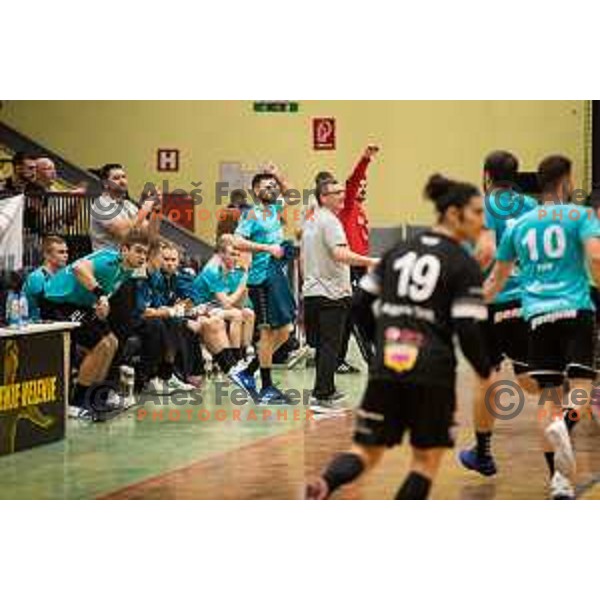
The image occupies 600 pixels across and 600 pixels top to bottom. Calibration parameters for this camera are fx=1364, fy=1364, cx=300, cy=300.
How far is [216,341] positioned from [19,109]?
5017 millimetres

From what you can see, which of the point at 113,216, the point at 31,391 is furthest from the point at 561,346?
the point at 113,216

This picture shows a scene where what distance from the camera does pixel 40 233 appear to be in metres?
9.48

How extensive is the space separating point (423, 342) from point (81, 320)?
13.5 ft

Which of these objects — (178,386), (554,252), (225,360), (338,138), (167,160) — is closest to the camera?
(554,252)

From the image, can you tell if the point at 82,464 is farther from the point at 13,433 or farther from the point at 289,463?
the point at 289,463

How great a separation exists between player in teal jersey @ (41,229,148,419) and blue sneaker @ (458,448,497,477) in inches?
107

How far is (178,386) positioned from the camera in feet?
32.7

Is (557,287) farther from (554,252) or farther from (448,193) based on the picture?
(448,193)

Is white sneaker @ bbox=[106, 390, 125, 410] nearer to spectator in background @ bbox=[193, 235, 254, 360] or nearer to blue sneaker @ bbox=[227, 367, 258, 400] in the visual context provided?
blue sneaker @ bbox=[227, 367, 258, 400]

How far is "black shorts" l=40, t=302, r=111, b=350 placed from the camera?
8227 millimetres

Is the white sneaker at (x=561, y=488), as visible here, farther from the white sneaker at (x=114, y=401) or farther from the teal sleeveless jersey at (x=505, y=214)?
the white sneaker at (x=114, y=401)

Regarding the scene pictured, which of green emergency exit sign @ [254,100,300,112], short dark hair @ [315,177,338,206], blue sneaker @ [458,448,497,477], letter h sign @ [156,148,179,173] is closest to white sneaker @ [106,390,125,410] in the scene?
short dark hair @ [315,177,338,206]

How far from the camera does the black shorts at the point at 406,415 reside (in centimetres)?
465

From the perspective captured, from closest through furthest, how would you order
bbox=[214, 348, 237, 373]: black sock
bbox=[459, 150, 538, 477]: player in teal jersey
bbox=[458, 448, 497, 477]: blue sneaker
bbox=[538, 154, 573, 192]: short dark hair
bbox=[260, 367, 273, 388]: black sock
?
bbox=[538, 154, 573, 192]: short dark hair, bbox=[459, 150, 538, 477]: player in teal jersey, bbox=[458, 448, 497, 477]: blue sneaker, bbox=[260, 367, 273, 388]: black sock, bbox=[214, 348, 237, 373]: black sock
